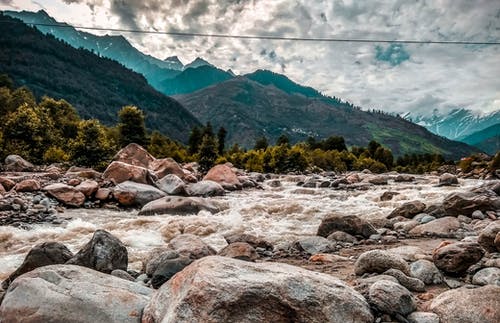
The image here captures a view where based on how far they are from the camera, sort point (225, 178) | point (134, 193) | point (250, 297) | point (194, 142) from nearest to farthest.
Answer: point (250, 297) → point (134, 193) → point (225, 178) → point (194, 142)

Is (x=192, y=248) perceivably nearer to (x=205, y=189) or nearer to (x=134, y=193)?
(x=134, y=193)

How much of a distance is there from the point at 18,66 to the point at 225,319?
214568 mm

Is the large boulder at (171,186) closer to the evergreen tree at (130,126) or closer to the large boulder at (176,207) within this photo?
the large boulder at (176,207)

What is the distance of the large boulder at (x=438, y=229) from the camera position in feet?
39.4

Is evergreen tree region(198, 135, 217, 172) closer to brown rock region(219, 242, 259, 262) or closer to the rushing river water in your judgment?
the rushing river water

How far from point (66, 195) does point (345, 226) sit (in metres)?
13.7

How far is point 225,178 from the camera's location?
29.0m

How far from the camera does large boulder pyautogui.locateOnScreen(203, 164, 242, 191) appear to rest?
91.6ft

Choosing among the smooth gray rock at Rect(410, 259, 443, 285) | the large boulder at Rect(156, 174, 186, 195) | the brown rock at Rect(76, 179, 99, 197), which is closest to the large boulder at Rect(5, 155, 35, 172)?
the brown rock at Rect(76, 179, 99, 197)

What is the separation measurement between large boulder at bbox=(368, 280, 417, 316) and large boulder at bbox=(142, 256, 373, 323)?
0.33 m

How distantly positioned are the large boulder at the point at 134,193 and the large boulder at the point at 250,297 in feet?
50.3

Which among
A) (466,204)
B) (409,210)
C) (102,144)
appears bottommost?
(409,210)

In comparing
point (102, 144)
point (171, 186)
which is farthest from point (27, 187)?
point (102, 144)

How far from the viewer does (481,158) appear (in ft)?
184
